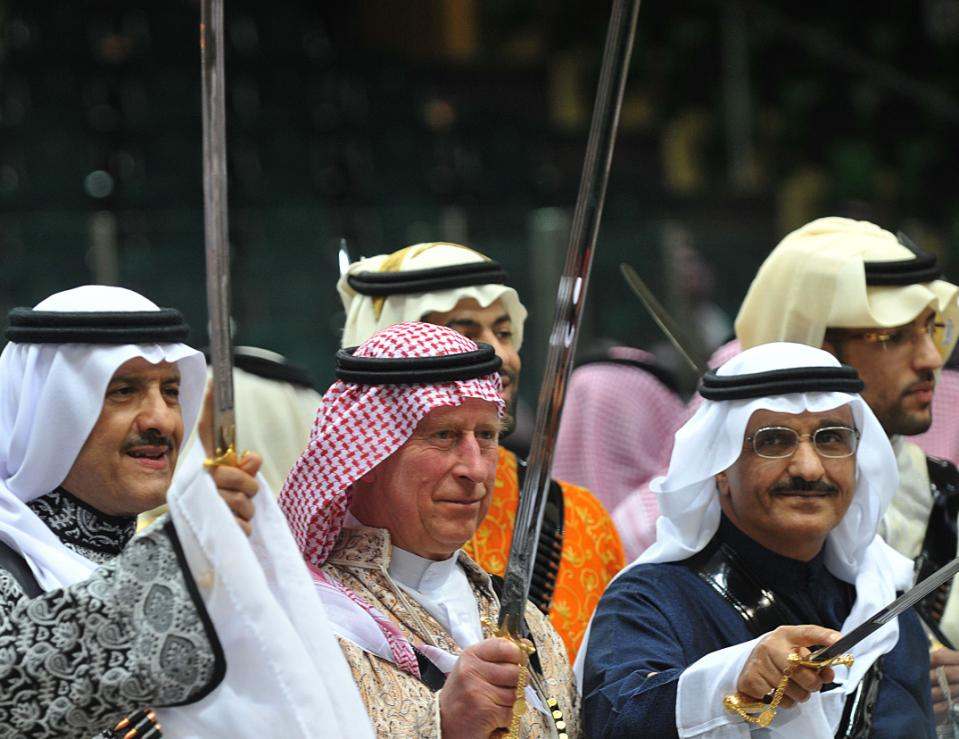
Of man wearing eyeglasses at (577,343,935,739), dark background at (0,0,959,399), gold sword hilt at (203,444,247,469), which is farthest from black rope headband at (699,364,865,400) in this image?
dark background at (0,0,959,399)

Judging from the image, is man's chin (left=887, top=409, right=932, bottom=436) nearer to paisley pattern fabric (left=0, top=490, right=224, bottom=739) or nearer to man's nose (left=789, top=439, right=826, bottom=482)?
man's nose (left=789, top=439, right=826, bottom=482)

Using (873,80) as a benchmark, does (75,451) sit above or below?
below

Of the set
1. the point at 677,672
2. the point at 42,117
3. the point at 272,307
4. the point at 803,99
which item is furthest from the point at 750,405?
the point at 803,99

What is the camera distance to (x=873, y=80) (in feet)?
31.1

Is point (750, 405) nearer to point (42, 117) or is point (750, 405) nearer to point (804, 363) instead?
point (804, 363)

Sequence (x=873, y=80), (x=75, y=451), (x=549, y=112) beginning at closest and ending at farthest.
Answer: (x=75, y=451) → (x=873, y=80) → (x=549, y=112)

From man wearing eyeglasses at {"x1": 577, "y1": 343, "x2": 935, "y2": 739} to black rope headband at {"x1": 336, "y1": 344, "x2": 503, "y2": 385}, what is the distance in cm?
49

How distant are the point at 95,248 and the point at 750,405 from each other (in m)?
3.29

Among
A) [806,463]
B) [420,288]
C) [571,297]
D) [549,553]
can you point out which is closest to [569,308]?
[571,297]

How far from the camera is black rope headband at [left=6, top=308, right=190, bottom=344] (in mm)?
3047

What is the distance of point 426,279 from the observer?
4.30m

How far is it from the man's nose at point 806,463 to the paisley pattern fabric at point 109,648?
49.2 inches

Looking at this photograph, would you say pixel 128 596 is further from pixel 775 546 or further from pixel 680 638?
pixel 775 546

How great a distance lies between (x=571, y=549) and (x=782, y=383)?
873 millimetres
